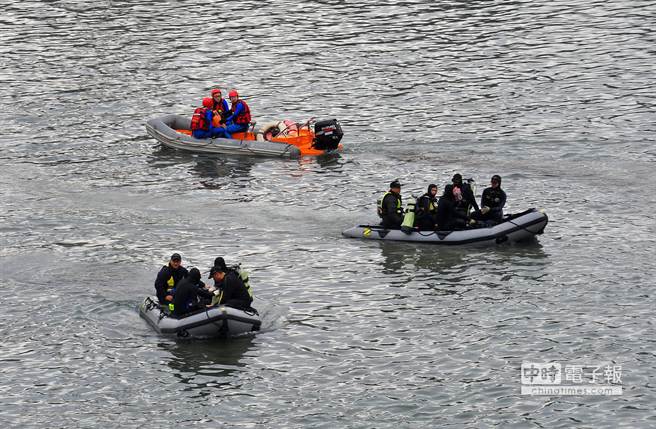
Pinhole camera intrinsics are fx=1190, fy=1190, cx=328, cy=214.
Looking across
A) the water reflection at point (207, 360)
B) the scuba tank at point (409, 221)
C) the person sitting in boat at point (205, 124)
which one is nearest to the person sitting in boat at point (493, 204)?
the scuba tank at point (409, 221)

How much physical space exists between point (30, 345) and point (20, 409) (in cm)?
264

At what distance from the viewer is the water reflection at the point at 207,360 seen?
71.8 feet

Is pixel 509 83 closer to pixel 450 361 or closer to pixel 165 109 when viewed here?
pixel 165 109

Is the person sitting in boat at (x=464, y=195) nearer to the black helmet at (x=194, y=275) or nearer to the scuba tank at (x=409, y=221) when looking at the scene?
the scuba tank at (x=409, y=221)

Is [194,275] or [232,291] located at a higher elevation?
[194,275]

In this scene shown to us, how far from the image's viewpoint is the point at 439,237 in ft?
92.1

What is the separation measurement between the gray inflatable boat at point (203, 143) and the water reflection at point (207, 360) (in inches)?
533

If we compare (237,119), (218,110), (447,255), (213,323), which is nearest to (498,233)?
(447,255)

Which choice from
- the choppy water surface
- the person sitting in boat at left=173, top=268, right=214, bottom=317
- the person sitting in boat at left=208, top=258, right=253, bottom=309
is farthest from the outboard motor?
the person sitting in boat at left=173, top=268, right=214, bottom=317

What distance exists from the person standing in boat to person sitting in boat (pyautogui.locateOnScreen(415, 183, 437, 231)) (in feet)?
3.90

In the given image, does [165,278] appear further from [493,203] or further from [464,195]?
[493,203]

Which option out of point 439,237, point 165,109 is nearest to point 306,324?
point 439,237

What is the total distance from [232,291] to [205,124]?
1445cm

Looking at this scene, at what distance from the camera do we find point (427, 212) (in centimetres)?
2848
